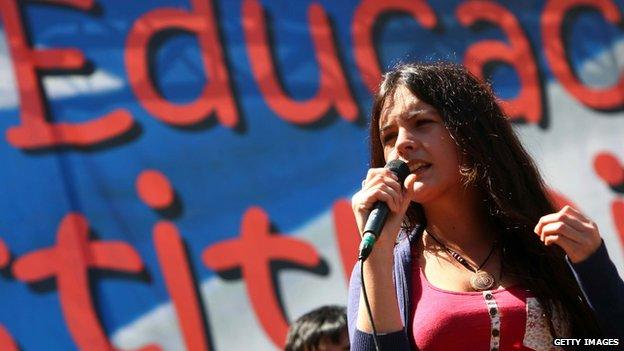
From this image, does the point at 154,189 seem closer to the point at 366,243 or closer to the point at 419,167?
the point at 419,167

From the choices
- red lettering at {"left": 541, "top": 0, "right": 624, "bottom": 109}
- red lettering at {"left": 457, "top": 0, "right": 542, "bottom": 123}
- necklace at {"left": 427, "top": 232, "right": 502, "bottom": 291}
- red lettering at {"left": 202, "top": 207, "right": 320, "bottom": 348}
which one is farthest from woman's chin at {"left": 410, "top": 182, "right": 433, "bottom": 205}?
red lettering at {"left": 541, "top": 0, "right": 624, "bottom": 109}

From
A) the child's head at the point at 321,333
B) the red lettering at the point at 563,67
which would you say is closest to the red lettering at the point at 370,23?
the red lettering at the point at 563,67

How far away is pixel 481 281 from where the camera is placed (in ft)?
5.43

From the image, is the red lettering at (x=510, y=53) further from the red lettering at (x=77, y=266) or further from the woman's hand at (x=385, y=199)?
the woman's hand at (x=385, y=199)

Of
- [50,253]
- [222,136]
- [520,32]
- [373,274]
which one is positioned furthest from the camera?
[520,32]

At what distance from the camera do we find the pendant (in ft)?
5.39

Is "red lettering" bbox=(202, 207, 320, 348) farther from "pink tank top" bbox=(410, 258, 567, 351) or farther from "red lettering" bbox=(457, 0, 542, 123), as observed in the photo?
"pink tank top" bbox=(410, 258, 567, 351)

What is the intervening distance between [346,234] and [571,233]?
2155mm

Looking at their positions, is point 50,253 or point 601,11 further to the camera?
point 601,11

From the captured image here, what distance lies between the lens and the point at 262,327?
139 inches

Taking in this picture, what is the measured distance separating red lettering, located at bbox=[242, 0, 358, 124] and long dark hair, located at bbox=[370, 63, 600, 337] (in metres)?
1.96

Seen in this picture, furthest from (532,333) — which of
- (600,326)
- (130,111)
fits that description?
(130,111)

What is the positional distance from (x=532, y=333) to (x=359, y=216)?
348 mm

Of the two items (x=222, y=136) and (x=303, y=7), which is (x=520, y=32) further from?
(x=222, y=136)
